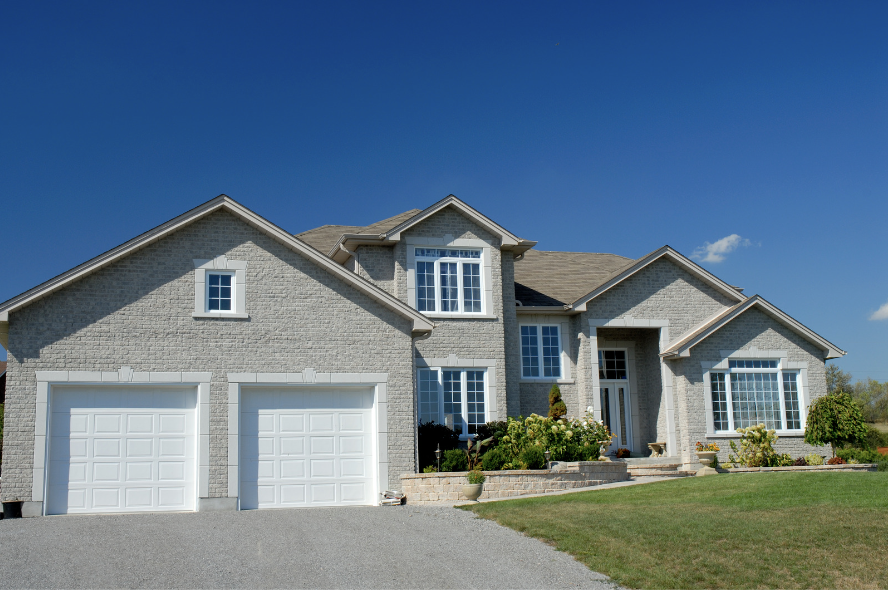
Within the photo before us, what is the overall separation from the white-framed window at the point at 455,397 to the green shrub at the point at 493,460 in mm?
2382

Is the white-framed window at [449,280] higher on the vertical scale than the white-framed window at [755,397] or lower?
higher

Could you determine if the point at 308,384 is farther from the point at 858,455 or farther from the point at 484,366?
the point at 858,455

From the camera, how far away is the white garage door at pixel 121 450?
51.5 ft

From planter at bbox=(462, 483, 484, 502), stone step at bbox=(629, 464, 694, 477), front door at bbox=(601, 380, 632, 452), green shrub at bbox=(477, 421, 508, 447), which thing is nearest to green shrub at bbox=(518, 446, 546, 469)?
planter at bbox=(462, 483, 484, 502)

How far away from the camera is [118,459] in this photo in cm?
1594

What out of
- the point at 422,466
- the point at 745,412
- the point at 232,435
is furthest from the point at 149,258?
the point at 745,412

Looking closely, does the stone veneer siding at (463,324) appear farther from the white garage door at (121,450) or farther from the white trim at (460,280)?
the white garage door at (121,450)

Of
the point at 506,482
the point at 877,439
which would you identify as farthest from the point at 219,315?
the point at 877,439

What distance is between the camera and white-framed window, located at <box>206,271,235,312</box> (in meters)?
17.1

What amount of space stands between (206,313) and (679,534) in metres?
10.4

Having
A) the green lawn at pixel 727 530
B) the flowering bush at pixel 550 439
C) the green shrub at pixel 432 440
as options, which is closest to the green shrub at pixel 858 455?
the green lawn at pixel 727 530

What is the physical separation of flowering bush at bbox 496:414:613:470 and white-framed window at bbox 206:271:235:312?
685 cm

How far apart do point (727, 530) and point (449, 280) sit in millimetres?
11772

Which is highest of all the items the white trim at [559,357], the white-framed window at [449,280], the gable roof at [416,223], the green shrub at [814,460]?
the gable roof at [416,223]
